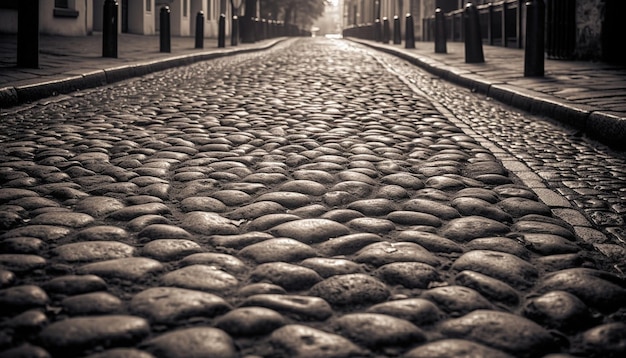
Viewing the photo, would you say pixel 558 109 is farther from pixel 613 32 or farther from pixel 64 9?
pixel 64 9

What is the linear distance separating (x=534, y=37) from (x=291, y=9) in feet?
155

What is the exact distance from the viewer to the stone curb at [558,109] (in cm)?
478

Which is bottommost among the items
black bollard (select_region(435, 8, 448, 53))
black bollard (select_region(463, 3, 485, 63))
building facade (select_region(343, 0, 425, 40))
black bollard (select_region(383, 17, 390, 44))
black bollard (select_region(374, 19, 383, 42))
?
black bollard (select_region(463, 3, 485, 63))

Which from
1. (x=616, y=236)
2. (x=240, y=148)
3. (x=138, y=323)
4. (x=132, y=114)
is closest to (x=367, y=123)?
(x=240, y=148)

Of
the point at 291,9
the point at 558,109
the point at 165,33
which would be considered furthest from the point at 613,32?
the point at 291,9

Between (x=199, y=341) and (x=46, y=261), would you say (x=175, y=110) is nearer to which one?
(x=46, y=261)

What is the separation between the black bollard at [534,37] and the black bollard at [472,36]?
251 centimetres

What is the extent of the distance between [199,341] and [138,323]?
8.0 inches

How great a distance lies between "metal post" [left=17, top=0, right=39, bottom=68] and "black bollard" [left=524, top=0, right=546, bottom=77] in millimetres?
5603

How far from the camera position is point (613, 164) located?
166 inches

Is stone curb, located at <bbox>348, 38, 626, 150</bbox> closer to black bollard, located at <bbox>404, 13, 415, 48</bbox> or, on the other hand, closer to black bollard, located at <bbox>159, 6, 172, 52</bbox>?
black bollard, located at <bbox>159, 6, 172, 52</bbox>

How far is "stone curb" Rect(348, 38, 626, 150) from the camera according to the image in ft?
15.7

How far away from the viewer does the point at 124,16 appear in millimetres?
26234

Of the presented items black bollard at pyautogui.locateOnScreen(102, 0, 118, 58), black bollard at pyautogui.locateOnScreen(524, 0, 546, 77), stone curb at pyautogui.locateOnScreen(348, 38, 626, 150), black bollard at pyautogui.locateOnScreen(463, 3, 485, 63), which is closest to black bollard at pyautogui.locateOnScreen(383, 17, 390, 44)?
black bollard at pyautogui.locateOnScreen(463, 3, 485, 63)
